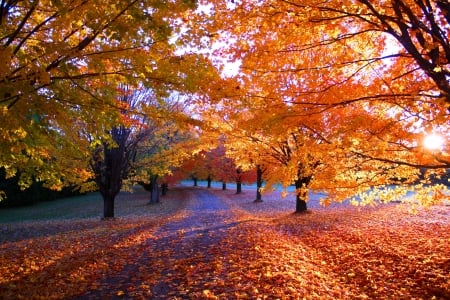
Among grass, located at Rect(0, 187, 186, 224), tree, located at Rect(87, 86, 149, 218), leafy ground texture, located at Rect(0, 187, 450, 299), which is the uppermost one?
tree, located at Rect(87, 86, 149, 218)

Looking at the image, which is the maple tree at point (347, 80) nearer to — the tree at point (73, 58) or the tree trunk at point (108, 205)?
the tree at point (73, 58)

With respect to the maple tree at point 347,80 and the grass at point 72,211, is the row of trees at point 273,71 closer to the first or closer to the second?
the maple tree at point 347,80

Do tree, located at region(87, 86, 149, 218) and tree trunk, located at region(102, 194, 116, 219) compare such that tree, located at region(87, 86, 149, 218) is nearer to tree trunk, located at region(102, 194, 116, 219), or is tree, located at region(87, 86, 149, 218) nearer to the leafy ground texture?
tree trunk, located at region(102, 194, 116, 219)

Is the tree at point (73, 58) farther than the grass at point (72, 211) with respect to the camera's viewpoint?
No

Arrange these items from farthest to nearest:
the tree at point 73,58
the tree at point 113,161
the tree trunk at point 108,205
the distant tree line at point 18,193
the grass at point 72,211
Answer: the distant tree line at point 18,193, the grass at point 72,211, the tree trunk at point 108,205, the tree at point 113,161, the tree at point 73,58

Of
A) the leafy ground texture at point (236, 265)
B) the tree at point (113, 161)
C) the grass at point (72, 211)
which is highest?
the tree at point (113, 161)

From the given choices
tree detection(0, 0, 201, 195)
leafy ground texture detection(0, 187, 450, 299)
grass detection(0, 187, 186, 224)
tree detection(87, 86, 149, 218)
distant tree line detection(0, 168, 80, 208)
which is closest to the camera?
tree detection(0, 0, 201, 195)

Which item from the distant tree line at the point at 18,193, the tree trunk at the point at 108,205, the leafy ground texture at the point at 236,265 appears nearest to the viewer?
the leafy ground texture at the point at 236,265

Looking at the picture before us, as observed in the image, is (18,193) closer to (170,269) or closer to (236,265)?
(170,269)

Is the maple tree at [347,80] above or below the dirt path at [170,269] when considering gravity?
above

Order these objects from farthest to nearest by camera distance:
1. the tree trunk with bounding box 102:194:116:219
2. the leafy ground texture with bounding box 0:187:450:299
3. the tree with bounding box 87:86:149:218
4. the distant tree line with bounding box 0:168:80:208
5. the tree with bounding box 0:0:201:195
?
the distant tree line with bounding box 0:168:80:208 < the tree trunk with bounding box 102:194:116:219 < the tree with bounding box 87:86:149:218 < the leafy ground texture with bounding box 0:187:450:299 < the tree with bounding box 0:0:201:195

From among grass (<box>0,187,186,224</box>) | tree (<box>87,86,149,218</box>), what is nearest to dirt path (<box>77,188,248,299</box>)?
tree (<box>87,86,149,218</box>)

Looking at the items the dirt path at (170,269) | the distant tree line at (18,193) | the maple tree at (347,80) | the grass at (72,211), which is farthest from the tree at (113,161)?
the distant tree line at (18,193)

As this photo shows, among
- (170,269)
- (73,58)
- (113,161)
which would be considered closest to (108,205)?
(113,161)
